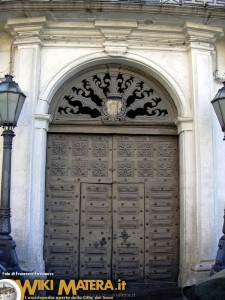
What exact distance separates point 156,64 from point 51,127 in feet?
7.21

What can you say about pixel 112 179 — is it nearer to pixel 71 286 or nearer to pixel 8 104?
pixel 71 286

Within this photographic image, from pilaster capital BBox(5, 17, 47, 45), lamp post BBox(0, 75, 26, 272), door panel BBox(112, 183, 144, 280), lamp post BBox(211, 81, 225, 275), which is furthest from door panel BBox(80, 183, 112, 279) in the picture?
pilaster capital BBox(5, 17, 47, 45)

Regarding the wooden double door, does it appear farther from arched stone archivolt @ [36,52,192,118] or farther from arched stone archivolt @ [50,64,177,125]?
arched stone archivolt @ [36,52,192,118]

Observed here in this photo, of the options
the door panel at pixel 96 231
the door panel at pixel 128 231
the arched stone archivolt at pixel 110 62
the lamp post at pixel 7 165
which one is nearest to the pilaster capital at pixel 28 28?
the arched stone archivolt at pixel 110 62

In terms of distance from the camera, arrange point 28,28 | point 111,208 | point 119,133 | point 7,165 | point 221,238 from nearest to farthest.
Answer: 1. point 7,165
2. point 221,238
3. point 28,28
4. point 111,208
5. point 119,133

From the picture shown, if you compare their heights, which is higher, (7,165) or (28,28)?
(28,28)

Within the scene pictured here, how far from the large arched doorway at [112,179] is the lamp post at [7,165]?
144 centimetres

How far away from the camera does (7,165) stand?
6.02 metres

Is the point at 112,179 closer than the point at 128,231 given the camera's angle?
No

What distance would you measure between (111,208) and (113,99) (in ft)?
6.47

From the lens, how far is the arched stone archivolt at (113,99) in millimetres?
7602

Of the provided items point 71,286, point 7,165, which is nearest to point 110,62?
point 7,165

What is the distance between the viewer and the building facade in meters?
7.11

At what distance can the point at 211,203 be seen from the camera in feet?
23.2
